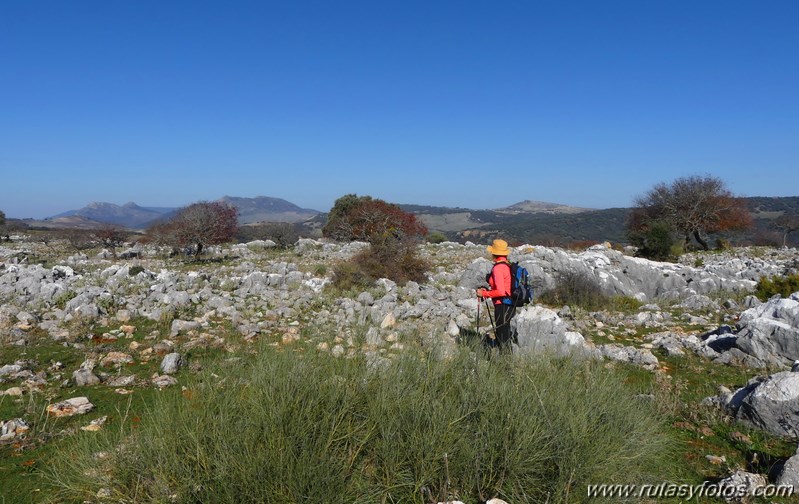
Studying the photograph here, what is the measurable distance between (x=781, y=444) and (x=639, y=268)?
510 inches

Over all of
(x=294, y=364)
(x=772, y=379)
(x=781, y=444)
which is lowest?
(x=781, y=444)

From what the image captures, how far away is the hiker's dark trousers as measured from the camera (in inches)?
281

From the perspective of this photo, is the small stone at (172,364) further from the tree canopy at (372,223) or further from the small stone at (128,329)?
the tree canopy at (372,223)

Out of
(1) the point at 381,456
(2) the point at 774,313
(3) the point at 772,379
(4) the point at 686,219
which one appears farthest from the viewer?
(4) the point at 686,219

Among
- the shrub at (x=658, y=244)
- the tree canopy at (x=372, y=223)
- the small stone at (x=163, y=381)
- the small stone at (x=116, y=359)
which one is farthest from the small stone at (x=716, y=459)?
the tree canopy at (x=372, y=223)

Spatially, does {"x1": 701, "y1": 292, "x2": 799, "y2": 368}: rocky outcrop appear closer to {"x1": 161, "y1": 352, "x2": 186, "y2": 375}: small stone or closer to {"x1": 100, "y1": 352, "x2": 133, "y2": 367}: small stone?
{"x1": 161, "y1": 352, "x2": 186, "y2": 375}: small stone

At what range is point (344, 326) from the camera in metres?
6.86

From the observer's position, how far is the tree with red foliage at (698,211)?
31047 mm

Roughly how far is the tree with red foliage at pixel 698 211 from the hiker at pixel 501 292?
87.2 feet

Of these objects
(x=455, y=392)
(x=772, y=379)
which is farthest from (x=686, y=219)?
(x=455, y=392)

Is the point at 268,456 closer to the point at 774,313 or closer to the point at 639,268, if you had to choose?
the point at 774,313

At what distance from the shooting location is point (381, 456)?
3.36 m

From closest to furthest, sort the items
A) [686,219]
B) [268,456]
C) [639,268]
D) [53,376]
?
[268,456] < [53,376] < [639,268] < [686,219]

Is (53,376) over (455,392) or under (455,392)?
under
